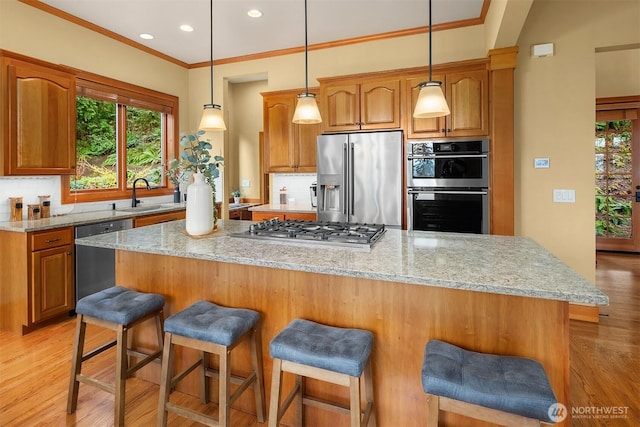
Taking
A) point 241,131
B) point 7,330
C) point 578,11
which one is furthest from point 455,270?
point 241,131

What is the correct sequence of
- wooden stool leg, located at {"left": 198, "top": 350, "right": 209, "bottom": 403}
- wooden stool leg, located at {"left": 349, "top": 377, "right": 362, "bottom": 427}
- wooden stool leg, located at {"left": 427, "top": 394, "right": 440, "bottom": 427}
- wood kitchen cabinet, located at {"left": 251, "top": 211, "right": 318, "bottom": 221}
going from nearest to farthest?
wooden stool leg, located at {"left": 427, "top": 394, "right": 440, "bottom": 427} → wooden stool leg, located at {"left": 349, "top": 377, "right": 362, "bottom": 427} → wooden stool leg, located at {"left": 198, "top": 350, "right": 209, "bottom": 403} → wood kitchen cabinet, located at {"left": 251, "top": 211, "right": 318, "bottom": 221}

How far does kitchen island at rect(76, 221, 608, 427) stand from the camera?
1396mm

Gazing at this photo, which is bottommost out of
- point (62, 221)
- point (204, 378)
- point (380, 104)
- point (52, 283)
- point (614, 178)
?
point (204, 378)

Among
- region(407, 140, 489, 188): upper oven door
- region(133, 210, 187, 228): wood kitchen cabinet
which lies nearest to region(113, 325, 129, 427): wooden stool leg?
region(133, 210, 187, 228): wood kitchen cabinet

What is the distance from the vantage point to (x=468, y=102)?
3.46 m

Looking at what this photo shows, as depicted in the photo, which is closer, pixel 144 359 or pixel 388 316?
pixel 388 316

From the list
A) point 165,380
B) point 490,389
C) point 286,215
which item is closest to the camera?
point 490,389

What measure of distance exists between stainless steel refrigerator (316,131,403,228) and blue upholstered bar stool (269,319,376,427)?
7.13ft

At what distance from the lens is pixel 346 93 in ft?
12.8

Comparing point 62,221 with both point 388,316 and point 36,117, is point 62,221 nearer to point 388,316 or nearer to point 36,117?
point 36,117

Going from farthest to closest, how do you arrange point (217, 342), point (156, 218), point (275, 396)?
point (156, 218)
point (217, 342)
point (275, 396)

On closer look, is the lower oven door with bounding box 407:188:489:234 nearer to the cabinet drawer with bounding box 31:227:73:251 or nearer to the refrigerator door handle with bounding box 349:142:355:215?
the refrigerator door handle with bounding box 349:142:355:215

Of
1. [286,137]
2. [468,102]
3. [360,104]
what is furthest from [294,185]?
[468,102]

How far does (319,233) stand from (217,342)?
0.76m
